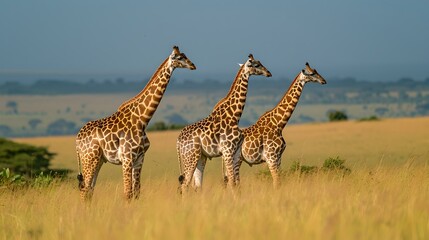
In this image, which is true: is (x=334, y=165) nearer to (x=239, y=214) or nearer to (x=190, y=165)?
(x=190, y=165)

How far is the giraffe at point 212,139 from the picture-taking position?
61.8ft

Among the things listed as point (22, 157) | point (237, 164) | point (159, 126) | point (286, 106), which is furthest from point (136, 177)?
point (159, 126)

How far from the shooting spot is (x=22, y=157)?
41.5 m

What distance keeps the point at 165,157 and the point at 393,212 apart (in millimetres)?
35148

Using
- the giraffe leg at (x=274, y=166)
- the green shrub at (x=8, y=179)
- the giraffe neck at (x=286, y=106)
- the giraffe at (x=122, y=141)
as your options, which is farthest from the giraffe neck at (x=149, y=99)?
the giraffe neck at (x=286, y=106)

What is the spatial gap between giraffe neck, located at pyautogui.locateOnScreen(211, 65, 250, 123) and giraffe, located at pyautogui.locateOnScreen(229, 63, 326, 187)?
66 centimetres

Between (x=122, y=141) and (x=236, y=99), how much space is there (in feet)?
9.86

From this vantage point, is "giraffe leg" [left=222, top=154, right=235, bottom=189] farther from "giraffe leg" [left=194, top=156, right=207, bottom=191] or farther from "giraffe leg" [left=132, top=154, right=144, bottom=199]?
"giraffe leg" [left=132, top=154, right=144, bottom=199]

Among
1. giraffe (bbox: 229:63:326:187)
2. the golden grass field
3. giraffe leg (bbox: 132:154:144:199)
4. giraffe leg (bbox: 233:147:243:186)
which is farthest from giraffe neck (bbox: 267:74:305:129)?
giraffe leg (bbox: 132:154:144:199)

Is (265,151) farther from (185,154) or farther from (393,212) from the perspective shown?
(393,212)

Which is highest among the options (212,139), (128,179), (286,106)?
(286,106)

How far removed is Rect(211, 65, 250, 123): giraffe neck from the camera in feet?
64.7

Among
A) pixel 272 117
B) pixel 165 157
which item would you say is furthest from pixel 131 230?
pixel 165 157

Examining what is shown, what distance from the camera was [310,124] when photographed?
6681 centimetres
